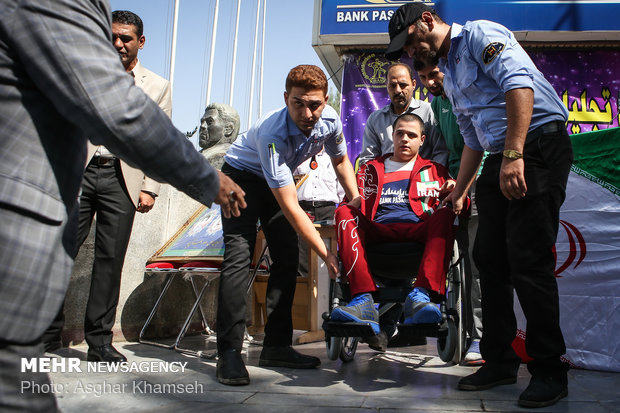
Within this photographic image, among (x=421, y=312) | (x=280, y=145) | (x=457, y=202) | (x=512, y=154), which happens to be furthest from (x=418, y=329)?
(x=280, y=145)

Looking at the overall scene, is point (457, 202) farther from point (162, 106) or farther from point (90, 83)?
point (90, 83)

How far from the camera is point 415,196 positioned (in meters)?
3.41

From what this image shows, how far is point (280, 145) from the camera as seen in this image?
3.05 meters

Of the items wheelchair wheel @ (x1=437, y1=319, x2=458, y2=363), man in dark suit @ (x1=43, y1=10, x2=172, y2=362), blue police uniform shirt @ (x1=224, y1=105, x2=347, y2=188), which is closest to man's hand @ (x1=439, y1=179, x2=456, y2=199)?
blue police uniform shirt @ (x1=224, y1=105, x2=347, y2=188)

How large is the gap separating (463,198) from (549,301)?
86cm

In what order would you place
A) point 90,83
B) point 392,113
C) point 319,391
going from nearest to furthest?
1. point 90,83
2. point 319,391
3. point 392,113

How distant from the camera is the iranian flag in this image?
3.16 metres

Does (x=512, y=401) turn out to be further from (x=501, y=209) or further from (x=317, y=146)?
(x=317, y=146)

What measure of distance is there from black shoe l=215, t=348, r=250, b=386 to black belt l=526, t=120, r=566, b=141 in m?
1.83

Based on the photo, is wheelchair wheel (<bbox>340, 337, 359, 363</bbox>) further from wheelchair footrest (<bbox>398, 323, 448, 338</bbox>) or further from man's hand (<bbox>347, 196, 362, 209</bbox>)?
man's hand (<bbox>347, 196, 362, 209</bbox>)

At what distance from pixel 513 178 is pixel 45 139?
1.92m

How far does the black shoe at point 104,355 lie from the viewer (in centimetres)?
328

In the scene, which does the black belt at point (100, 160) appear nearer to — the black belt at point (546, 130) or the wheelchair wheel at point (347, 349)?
the wheelchair wheel at point (347, 349)

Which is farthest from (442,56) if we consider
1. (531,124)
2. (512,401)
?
(512,401)
